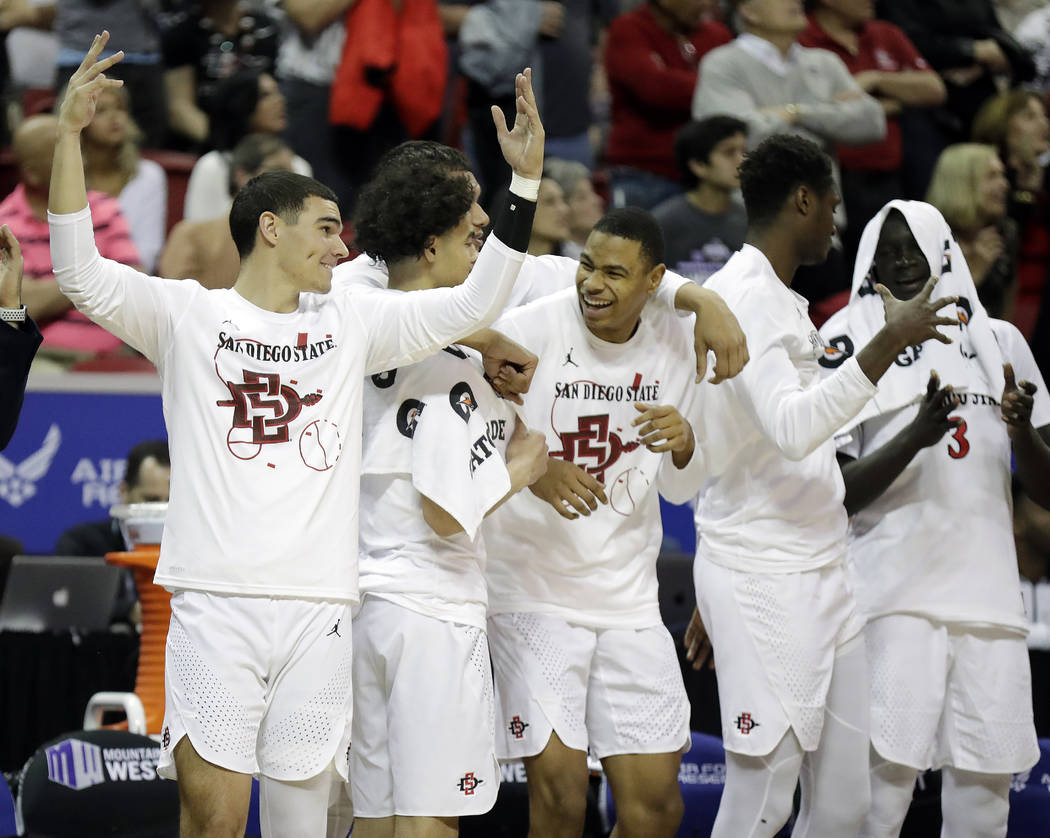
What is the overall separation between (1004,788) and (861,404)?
151 cm

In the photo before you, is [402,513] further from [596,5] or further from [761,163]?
[596,5]

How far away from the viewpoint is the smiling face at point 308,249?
13.6 ft

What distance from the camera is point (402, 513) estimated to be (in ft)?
14.1

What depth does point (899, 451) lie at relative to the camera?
198 inches

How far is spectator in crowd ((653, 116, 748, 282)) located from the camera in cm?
804

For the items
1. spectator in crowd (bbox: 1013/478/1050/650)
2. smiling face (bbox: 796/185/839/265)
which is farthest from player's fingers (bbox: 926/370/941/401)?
spectator in crowd (bbox: 1013/478/1050/650)

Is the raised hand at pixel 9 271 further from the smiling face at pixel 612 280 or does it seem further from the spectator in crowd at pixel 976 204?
the spectator in crowd at pixel 976 204

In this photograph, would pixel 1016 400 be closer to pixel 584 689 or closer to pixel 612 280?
pixel 612 280

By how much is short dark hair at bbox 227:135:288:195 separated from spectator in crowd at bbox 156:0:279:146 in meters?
1.18

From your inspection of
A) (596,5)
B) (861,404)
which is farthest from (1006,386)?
(596,5)

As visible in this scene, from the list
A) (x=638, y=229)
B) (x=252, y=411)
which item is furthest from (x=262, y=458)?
(x=638, y=229)

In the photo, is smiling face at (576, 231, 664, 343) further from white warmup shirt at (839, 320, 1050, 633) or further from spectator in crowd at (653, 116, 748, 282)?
spectator in crowd at (653, 116, 748, 282)

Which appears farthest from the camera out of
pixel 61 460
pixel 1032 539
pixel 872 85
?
pixel 872 85

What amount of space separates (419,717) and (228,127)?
4.69 m
